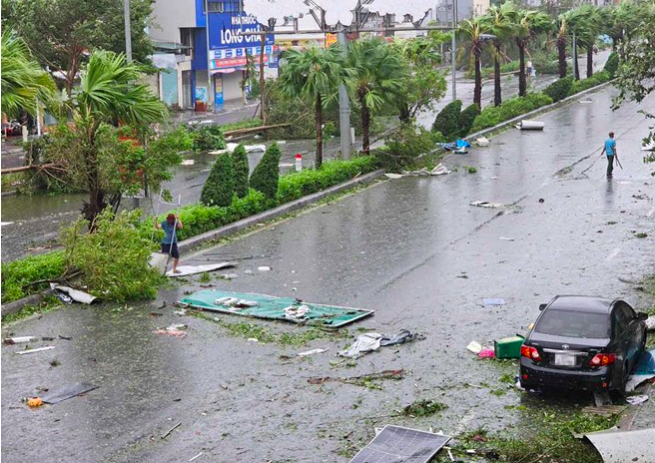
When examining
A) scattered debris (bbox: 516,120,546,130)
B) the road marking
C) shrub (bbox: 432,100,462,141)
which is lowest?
the road marking

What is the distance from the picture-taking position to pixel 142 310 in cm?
1919

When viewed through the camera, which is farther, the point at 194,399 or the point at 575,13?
the point at 575,13

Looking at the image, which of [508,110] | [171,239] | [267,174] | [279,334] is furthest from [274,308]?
[508,110]

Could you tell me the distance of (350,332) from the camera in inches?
697

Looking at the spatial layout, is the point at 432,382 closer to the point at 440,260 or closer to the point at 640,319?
the point at 640,319

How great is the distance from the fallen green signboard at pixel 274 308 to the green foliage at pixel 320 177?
9191 mm

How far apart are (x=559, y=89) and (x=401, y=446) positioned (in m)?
45.9

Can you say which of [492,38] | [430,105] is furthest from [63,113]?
[492,38]

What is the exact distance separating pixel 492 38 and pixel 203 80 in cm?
2189

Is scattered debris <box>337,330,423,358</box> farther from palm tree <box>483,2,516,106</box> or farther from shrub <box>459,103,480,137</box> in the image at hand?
palm tree <box>483,2,516,106</box>

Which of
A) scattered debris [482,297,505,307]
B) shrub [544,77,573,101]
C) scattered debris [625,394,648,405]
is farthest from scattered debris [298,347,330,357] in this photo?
shrub [544,77,573,101]

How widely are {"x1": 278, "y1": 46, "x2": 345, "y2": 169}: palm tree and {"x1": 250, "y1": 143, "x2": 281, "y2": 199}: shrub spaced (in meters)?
4.08

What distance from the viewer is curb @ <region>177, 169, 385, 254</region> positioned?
24500 millimetres

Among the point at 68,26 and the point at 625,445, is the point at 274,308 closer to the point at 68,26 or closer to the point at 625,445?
the point at 625,445
